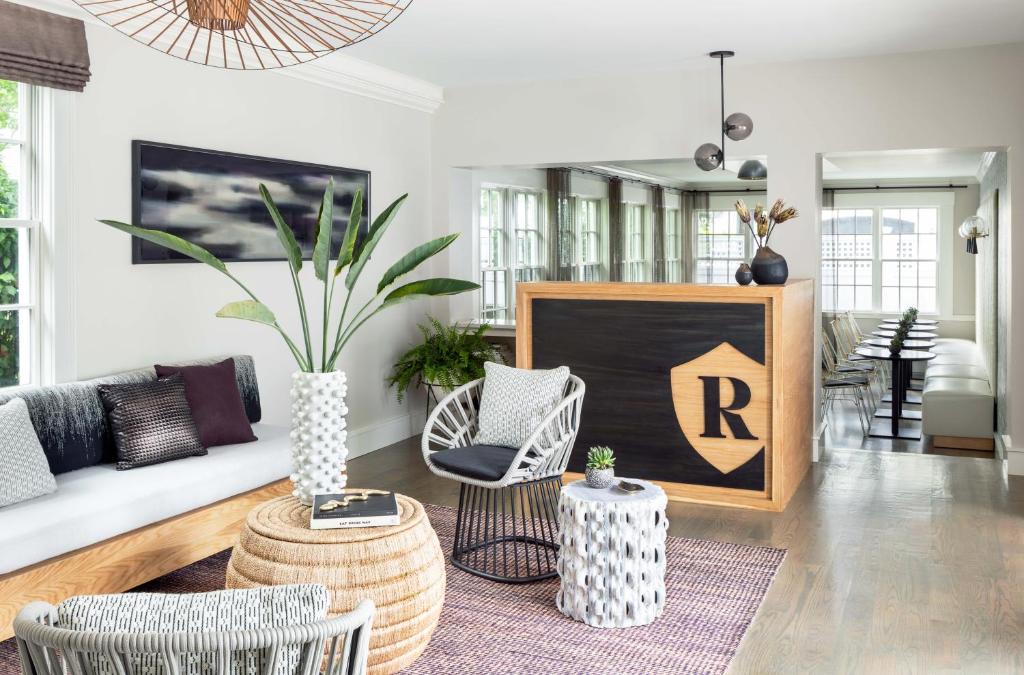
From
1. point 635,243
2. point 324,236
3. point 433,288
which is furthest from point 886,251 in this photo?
point 324,236

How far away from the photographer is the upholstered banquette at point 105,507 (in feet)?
10.6

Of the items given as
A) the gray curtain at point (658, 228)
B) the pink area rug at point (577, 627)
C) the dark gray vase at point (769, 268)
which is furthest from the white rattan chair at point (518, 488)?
the gray curtain at point (658, 228)

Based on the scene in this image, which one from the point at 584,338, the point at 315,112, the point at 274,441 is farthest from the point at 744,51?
the point at 274,441

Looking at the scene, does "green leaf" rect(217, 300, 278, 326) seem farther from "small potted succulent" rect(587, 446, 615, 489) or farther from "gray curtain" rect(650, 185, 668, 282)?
"gray curtain" rect(650, 185, 668, 282)

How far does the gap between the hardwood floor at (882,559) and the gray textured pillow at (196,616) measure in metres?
1.83

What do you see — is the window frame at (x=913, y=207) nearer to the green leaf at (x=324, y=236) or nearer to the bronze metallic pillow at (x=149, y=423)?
the bronze metallic pillow at (x=149, y=423)

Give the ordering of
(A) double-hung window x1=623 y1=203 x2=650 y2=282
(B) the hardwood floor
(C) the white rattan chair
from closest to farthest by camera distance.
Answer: (B) the hardwood floor, (C) the white rattan chair, (A) double-hung window x1=623 y1=203 x2=650 y2=282

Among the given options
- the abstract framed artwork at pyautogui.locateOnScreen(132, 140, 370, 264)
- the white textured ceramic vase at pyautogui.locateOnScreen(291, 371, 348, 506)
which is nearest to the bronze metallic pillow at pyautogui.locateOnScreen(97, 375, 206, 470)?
the abstract framed artwork at pyautogui.locateOnScreen(132, 140, 370, 264)

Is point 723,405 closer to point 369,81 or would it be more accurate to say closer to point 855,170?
point 369,81

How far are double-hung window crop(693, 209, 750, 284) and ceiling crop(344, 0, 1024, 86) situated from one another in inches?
318

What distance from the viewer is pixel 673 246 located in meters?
13.7

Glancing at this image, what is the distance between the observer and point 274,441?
448 centimetres

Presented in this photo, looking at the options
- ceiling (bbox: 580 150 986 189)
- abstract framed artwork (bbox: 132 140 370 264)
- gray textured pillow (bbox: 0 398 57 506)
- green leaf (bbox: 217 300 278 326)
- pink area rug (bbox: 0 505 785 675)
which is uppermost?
ceiling (bbox: 580 150 986 189)

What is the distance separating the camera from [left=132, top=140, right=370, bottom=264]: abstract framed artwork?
15.3 feet
